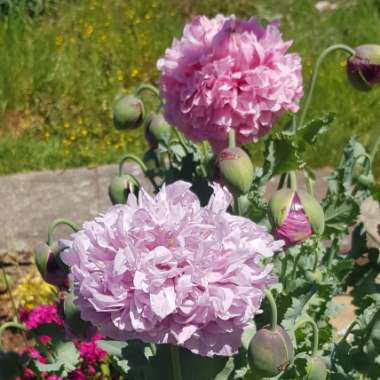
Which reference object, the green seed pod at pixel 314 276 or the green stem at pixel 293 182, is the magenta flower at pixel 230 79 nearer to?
the green stem at pixel 293 182

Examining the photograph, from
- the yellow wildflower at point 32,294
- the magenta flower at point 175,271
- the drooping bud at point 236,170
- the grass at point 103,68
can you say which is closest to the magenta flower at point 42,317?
the yellow wildflower at point 32,294

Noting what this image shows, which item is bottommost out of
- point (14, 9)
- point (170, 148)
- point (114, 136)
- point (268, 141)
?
point (114, 136)

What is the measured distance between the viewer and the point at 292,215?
1581 mm

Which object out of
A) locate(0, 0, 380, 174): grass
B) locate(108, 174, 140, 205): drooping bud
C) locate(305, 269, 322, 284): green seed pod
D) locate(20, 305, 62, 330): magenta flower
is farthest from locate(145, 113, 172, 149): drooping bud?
locate(0, 0, 380, 174): grass

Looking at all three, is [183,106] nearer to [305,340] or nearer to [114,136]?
[305,340]

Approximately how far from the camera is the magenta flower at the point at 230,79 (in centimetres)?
182

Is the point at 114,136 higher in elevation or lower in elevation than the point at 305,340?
lower

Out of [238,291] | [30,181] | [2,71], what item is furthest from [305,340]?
[2,71]

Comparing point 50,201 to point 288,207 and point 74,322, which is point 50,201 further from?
point 288,207

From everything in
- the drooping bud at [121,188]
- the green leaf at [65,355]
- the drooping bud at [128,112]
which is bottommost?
the green leaf at [65,355]

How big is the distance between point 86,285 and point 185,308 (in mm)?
142

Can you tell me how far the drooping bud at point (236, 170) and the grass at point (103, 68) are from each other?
2564mm

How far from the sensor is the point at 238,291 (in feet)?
4.06

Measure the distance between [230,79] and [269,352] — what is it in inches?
25.2
